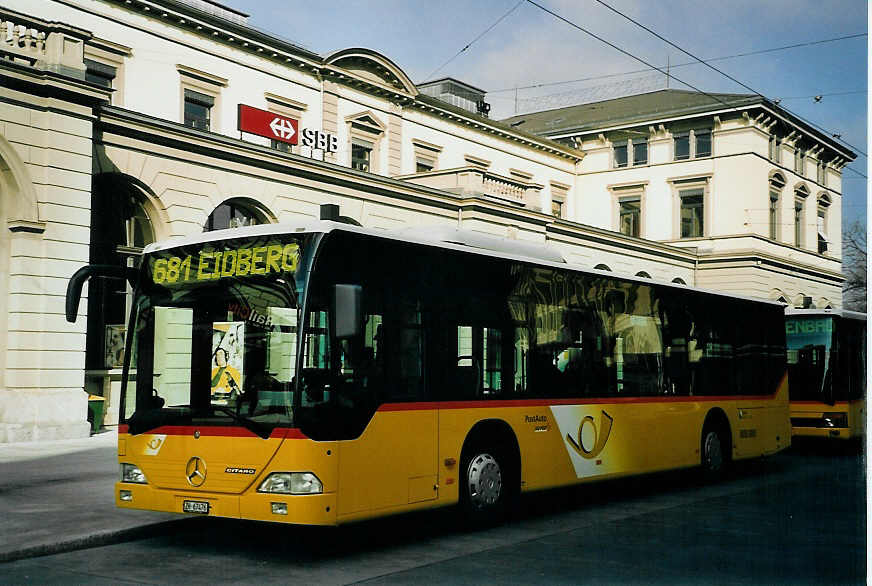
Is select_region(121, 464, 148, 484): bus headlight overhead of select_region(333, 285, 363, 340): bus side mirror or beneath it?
beneath

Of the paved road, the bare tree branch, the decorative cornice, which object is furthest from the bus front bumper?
the decorative cornice

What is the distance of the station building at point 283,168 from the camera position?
19.4m

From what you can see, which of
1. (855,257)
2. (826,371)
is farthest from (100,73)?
(855,257)

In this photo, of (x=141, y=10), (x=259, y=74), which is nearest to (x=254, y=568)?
(x=141, y=10)

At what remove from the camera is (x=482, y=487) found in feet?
33.9

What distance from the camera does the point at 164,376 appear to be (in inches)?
361

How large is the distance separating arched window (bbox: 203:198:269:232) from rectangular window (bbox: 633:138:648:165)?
29646 millimetres


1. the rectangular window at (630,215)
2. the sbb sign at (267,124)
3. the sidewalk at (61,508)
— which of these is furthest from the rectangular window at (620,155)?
the sidewalk at (61,508)

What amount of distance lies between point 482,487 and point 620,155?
145ft

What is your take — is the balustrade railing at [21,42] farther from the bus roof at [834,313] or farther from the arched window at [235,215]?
the bus roof at [834,313]

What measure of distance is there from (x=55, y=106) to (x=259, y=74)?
474 inches

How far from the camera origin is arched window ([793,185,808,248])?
48.7m

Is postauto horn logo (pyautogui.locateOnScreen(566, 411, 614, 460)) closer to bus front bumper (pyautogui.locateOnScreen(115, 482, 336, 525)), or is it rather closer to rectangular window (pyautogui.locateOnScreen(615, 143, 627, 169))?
bus front bumper (pyautogui.locateOnScreen(115, 482, 336, 525))

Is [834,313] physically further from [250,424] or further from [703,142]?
[703,142]
